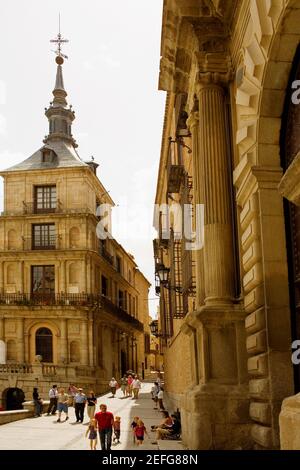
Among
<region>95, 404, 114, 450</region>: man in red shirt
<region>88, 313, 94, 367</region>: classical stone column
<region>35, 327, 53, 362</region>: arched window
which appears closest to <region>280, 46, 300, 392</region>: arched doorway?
<region>95, 404, 114, 450</region>: man in red shirt

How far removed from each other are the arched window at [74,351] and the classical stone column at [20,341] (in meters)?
3.25

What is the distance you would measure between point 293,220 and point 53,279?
3657 cm

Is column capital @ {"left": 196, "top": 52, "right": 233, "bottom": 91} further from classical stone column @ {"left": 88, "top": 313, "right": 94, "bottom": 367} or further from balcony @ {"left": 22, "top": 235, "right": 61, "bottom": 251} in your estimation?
balcony @ {"left": 22, "top": 235, "right": 61, "bottom": 251}

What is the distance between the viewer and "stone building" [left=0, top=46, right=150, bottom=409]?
136 feet

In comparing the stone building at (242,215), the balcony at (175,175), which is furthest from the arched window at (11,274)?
the stone building at (242,215)

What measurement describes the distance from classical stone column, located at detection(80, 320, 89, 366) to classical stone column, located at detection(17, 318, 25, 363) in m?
4.04

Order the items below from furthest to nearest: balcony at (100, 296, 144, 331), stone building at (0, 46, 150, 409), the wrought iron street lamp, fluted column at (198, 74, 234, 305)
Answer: balcony at (100, 296, 144, 331) < stone building at (0, 46, 150, 409) < the wrought iron street lamp < fluted column at (198, 74, 234, 305)

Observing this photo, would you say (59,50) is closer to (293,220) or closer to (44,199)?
(44,199)

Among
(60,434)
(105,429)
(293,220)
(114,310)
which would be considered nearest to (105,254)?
(114,310)

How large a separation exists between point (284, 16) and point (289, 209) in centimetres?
253

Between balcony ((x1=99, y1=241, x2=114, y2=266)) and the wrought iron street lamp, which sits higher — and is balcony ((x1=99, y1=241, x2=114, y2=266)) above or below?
above

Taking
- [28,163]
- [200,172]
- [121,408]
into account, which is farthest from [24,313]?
[200,172]

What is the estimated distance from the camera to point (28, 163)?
47.8 metres

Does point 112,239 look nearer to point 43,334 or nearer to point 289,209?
point 43,334
